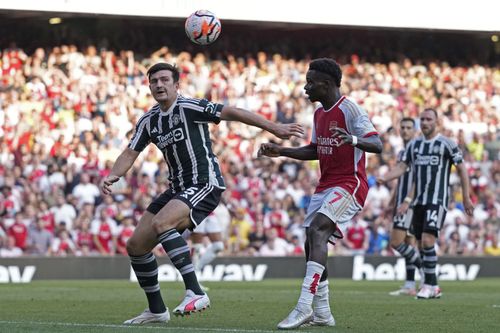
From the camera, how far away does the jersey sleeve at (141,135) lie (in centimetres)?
1009

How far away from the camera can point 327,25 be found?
30641mm

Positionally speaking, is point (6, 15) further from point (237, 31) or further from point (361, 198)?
point (361, 198)

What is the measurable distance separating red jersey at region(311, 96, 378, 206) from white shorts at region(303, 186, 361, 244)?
0.06 m

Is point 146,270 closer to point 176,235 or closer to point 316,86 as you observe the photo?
point 176,235

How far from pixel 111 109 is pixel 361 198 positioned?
1687 centimetres

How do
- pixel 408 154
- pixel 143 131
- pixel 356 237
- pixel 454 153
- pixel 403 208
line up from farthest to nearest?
pixel 356 237 < pixel 403 208 < pixel 408 154 < pixel 454 153 < pixel 143 131

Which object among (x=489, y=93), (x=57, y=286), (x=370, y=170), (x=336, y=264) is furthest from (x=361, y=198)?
(x=489, y=93)

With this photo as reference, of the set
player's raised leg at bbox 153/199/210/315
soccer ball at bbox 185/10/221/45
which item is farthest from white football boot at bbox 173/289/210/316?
soccer ball at bbox 185/10/221/45

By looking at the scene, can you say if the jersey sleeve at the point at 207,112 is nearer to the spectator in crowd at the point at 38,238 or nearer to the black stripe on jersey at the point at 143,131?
the black stripe on jersey at the point at 143,131

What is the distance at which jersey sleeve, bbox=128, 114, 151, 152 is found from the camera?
33.1 feet

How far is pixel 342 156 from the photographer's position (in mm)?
9719

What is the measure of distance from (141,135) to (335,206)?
1.96 meters

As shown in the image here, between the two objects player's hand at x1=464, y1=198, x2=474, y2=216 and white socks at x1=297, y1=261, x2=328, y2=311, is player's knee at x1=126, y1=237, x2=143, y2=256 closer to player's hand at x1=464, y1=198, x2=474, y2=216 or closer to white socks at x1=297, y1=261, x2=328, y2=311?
white socks at x1=297, y1=261, x2=328, y2=311

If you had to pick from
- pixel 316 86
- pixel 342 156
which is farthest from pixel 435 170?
pixel 316 86
